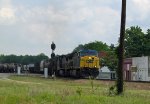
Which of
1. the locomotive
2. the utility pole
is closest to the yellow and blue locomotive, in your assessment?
the locomotive

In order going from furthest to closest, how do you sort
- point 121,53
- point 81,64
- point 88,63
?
point 88,63, point 81,64, point 121,53

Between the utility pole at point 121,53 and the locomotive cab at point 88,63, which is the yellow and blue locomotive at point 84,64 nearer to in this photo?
the locomotive cab at point 88,63

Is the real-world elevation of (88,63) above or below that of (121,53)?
above

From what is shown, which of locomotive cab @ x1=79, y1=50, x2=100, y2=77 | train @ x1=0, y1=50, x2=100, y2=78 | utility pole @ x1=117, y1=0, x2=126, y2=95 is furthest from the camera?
train @ x1=0, y1=50, x2=100, y2=78

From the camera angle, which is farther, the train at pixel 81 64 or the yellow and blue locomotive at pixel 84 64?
the train at pixel 81 64

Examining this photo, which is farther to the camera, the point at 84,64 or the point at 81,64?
the point at 84,64

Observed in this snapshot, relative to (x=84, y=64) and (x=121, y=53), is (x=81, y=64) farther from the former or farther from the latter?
(x=121, y=53)

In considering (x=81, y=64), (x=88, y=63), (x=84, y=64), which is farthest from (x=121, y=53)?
(x=88, y=63)

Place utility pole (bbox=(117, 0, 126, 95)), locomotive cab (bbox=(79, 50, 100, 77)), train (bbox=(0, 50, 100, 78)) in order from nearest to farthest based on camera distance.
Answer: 1. utility pole (bbox=(117, 0, 126, 95))
2. locomotive cab (bbox=(79, 50, 100, 77))
3. train (bbox=(0, 50, 100, 78))

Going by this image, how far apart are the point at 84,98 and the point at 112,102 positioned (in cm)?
120

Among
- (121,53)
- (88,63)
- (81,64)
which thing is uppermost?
(88,63)

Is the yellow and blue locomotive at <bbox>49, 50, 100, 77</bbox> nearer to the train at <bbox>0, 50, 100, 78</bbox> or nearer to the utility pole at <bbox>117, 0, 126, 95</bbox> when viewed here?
the train at <bbox>0, 50, 100, 78</bbox>

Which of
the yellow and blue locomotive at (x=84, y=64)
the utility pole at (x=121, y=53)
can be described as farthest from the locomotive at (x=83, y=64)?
the utility pole at (x=121, y=53)

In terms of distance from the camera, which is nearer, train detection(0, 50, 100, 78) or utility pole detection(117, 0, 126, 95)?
utility pole detection(117, 0, 126, 95)
